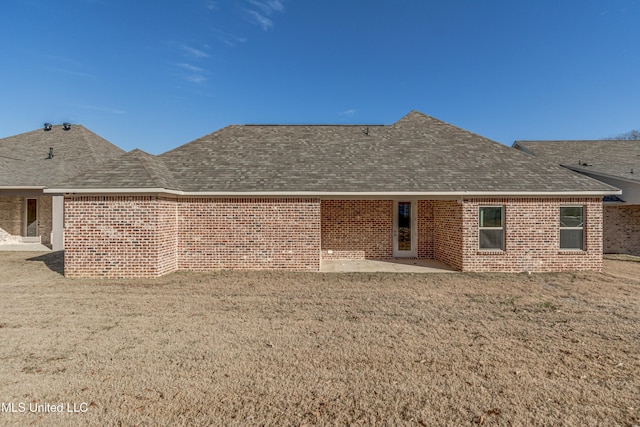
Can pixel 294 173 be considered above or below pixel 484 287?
above

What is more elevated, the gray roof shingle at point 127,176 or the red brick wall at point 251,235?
the gray roof shingle at point 127,176

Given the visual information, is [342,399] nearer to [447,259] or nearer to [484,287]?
[484,287]

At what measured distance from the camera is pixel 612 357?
4.29m

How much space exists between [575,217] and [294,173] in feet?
30.1

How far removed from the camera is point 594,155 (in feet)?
53.3

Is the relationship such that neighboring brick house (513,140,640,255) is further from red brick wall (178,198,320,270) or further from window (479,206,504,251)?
red brick wall (178,198,320,270)

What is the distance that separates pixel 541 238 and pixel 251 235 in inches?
362

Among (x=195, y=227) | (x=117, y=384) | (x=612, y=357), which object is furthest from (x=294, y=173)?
(x=612, y=357)

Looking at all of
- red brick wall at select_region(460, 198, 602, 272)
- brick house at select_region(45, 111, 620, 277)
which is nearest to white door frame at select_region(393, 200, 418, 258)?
brick house at select_region(45, 111, 620, 277)

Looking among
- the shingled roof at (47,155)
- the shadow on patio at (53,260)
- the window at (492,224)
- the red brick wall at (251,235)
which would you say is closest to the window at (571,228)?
the window at (492,224)

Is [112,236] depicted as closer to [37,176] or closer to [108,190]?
[108,190]

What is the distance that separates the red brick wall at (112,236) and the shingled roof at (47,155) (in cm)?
601

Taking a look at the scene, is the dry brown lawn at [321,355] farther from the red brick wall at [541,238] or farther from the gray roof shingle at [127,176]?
the gray roof shingle at [127,176]

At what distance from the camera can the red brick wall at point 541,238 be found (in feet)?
32.3
